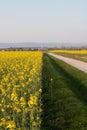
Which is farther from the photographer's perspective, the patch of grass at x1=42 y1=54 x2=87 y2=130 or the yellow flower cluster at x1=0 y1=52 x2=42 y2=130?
the patch of grass at x1=42 y1=54 x2=87 y2=130

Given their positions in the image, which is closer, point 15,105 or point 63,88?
point 15,105

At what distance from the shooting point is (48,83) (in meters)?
19.2

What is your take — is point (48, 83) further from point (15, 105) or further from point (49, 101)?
point (15, 105)

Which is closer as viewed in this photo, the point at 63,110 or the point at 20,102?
the point at 20,102

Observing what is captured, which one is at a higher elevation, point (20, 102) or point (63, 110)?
point (20, 102)

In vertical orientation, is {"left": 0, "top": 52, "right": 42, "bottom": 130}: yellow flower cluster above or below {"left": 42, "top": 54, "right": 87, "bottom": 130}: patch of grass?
above

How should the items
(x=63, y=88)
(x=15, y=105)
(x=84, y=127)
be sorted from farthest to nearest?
1. (x=63, y=88)
2. (x=84, y=127)
3. (x=15, y=105)

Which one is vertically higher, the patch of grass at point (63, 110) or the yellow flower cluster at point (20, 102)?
the yellow flower cluster at point (20, 102)

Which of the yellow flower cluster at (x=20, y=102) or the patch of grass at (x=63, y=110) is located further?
the patch of grass at (x=63, y=110)

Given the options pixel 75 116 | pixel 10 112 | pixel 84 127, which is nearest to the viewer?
pixel 10 112

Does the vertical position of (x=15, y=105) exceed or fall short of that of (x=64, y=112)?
it exceeds it

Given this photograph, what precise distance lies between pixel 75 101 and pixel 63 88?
408 cm

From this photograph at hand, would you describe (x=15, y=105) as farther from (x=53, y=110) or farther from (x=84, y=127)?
(x=53, y=110)

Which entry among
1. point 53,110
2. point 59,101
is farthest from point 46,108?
point 59,101
